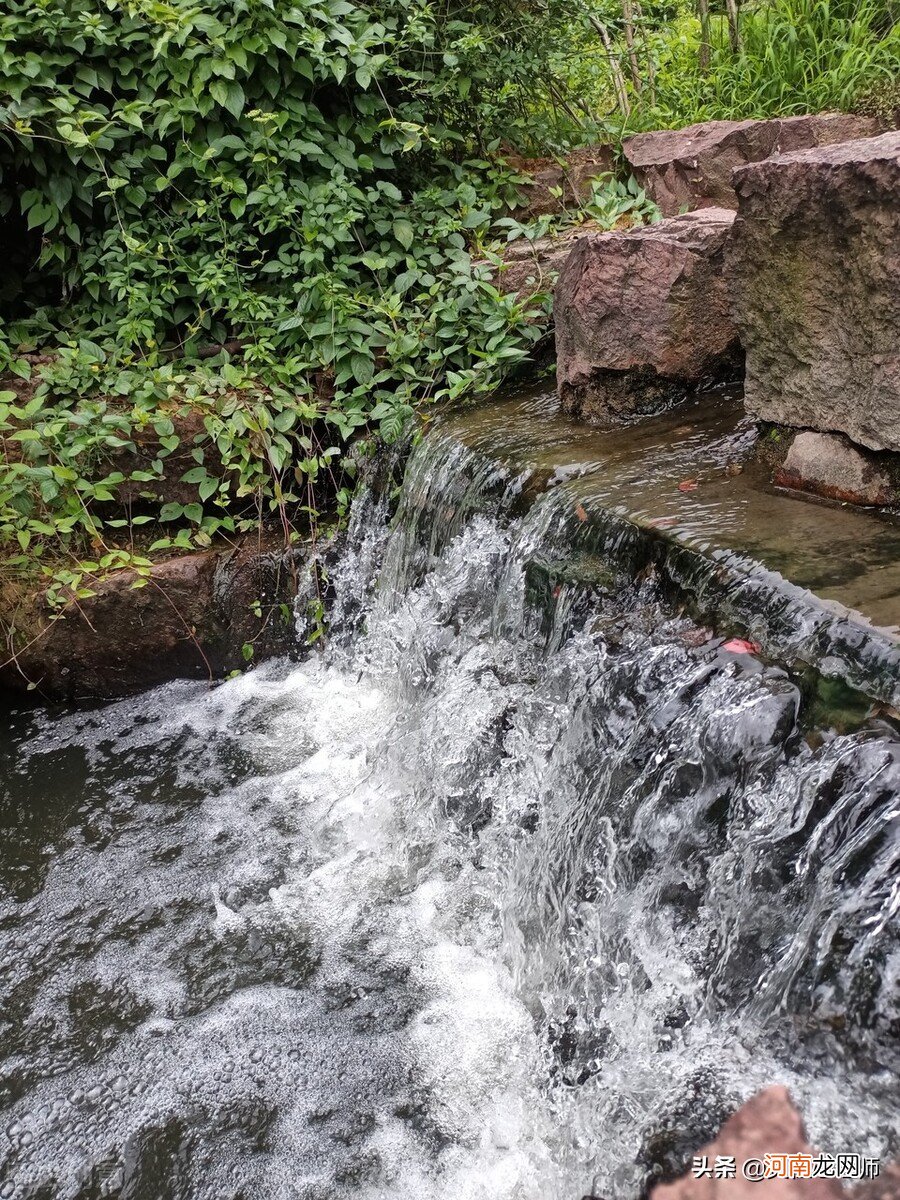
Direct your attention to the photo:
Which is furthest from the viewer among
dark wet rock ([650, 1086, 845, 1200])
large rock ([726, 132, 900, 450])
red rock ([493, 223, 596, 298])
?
red rock ([493, 223, 596, 298])

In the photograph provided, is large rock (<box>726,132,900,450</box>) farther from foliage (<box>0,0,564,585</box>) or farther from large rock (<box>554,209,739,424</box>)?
foliage (<box>0,0,564,585</box>)

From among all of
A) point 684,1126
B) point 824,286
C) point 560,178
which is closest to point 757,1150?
point 684,1126

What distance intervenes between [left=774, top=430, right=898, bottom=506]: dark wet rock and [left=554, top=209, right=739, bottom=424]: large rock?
97 centimetres

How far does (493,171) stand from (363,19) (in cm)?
101

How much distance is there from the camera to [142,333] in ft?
15.3

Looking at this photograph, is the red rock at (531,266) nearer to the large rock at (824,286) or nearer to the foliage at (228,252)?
the foliage at (228,252)

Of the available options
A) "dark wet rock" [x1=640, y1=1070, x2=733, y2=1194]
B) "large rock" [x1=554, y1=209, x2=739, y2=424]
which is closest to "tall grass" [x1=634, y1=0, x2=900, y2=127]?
"large rock" [x1=554, y1=209, x2=739, y2=424]

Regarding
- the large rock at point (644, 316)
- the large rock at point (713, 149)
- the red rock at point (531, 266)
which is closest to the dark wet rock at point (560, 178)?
the large rock at point (713, 149)

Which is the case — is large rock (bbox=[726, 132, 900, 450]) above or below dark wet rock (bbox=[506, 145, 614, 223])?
below

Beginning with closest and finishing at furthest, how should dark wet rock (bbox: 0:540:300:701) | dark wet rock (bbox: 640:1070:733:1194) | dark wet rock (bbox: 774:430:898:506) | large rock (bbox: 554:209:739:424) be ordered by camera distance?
dark wet rock (bbox: 640:1070:733:1194), dark wet rock (bbox: 774:430:898:506), large rock (bbox: 554:209:739:424), dark wet rock (bbox: 0:540:300:701)

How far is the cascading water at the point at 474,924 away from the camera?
6.28 feet

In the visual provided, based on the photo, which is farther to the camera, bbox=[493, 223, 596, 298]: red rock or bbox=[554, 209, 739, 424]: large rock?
bbox=[493, 223, 596, 298]: red rock

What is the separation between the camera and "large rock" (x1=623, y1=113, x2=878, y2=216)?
14.6 ft

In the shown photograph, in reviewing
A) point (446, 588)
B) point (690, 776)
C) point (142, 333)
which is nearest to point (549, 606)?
point (446, 588)
